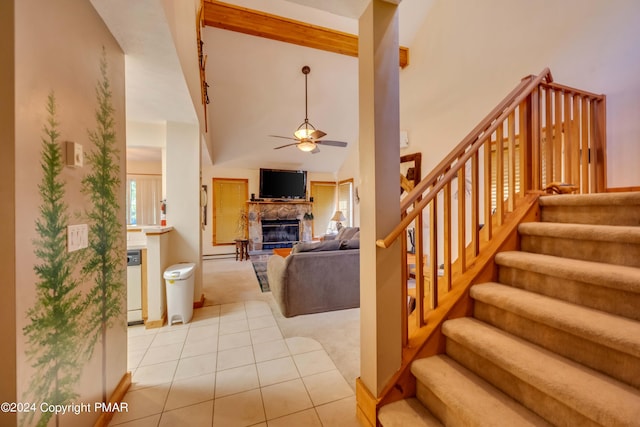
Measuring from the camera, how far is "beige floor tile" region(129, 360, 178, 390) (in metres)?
1.84

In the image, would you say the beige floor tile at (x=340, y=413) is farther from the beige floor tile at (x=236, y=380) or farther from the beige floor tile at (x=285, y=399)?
the beige floor tile at (x=236, y=380)

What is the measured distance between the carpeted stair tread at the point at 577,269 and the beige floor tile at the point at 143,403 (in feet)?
7.91

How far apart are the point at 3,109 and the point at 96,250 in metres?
0.84

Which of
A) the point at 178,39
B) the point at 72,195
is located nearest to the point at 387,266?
the point at 72,195

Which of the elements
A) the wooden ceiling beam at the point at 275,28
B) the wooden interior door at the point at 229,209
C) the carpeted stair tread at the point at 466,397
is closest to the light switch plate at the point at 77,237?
the carpeted stair tread at the point at 466,397

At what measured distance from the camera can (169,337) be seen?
2.53 meters

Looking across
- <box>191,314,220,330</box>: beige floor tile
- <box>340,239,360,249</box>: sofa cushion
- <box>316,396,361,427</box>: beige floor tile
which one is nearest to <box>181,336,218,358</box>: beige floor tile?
<box>191,314,220,330</box>: beige floor tile

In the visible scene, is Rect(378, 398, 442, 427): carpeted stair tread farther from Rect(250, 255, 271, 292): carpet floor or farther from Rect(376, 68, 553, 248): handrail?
Rect(250, 255, 271, 292): carpet floor

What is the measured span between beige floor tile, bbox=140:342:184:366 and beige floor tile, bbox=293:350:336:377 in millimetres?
1057

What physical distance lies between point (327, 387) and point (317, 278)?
1.37 m

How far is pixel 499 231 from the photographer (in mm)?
1862

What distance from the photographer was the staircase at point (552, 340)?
3.26 ft

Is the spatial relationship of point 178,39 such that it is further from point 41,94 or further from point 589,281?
point 589,281

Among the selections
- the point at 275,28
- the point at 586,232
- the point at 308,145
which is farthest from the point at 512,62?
the point at 275,28
